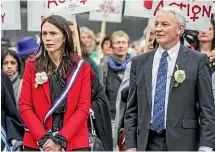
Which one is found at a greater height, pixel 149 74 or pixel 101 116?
pixel 149 74

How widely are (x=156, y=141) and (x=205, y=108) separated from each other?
49 centimetres

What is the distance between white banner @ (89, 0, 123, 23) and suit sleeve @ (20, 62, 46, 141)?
548cm

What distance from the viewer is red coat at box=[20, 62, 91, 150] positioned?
17.3ft

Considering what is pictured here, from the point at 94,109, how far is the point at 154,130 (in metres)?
1.02

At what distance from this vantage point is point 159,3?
736 centimetres

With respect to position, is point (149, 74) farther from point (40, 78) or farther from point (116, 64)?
point (116, 64)

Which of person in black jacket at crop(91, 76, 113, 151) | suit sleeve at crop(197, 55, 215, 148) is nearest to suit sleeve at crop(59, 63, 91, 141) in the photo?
person in black jacket at crop(91, 76, 113, 151)

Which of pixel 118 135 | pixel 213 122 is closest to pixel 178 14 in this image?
pixel 213 122

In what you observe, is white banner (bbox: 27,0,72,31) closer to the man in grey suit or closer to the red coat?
the red coat

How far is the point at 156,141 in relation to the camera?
532 centimetres

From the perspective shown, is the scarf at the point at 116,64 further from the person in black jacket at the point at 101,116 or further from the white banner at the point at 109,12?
the person in black jacket at the point at 101,116

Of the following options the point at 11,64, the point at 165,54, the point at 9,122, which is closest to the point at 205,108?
the point at 165,54

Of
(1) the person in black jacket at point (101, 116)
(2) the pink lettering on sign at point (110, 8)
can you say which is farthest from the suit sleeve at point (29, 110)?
(2) the pink lettering on sign at point (110, 8)

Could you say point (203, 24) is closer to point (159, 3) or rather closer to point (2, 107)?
point (159, 3)
